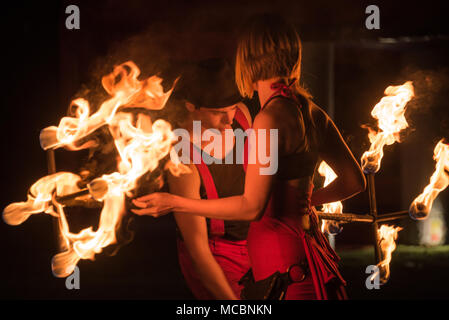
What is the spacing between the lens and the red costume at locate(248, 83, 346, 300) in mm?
3553

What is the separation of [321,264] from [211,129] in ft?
4.54

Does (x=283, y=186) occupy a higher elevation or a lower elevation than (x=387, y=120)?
lower

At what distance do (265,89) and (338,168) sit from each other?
82 cm

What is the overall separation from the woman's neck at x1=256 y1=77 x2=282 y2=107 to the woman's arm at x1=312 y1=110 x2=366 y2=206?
1.43 feet

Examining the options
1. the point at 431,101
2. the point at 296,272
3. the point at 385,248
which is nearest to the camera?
the point at 296,272

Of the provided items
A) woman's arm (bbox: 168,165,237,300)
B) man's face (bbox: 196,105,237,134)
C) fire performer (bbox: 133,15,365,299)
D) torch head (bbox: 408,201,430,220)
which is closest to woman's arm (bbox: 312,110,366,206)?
fire performer (bbox: 133,15,365,299)

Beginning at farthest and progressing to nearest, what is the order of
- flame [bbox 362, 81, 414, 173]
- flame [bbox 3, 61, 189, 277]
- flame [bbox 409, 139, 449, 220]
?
1. flame [bbox 362, 81, 414, 173]
2. flame [bbox 409, 139, 449, 220]
3. flame [bbox 3, 61, 189, 277]

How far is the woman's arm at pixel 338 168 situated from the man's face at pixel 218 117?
81 cm

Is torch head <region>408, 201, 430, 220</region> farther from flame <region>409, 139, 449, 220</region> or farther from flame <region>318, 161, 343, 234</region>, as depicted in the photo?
flame <region>318, 161, 343, 234</region>

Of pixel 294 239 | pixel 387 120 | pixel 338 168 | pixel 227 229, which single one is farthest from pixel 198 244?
pixel 387 120

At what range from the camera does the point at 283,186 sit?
360cm

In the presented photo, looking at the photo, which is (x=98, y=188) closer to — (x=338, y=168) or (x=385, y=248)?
(x=338, y=168)

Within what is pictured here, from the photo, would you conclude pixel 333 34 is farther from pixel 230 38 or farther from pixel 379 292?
pixel 379 292

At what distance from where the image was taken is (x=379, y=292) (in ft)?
18.2
